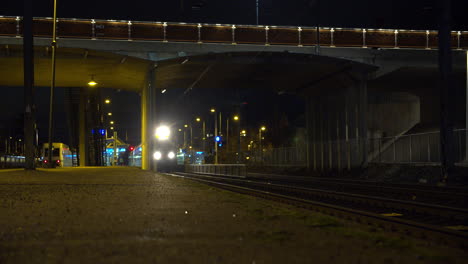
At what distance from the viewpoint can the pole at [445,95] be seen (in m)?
20.3

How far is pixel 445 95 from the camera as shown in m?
20.6

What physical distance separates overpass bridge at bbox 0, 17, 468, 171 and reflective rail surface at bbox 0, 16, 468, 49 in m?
0.06

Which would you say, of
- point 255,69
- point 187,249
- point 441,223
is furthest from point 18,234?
point 255,69

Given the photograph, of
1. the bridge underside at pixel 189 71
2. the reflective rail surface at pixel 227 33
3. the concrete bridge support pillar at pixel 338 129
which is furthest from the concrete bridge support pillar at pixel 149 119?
the concrete bridge support pillar at pixel 338 129

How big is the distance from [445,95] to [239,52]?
13.7m

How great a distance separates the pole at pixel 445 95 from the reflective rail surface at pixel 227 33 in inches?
437

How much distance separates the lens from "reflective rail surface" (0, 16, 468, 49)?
30.3 m

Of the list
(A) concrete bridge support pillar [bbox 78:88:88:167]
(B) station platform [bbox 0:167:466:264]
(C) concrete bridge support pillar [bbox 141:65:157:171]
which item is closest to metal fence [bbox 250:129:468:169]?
(C) concrete bridge support pillar [bbox 141:65:157:171]

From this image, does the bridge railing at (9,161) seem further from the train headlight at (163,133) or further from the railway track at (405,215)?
the railway track at (405,215)

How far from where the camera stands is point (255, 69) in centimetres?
3478

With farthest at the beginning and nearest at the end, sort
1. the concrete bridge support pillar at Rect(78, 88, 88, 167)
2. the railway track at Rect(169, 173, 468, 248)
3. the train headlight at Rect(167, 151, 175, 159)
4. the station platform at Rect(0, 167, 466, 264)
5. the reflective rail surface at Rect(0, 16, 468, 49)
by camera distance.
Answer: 1. the concrete bridge support pillar at Rect(78, 88, 88, 167)
2. the train headlight at Rect(167, 151, 175, 159)
3. the reflective rail surface at Rect(0, 16, 468, 49)
4. the railway track at Rect(169, 173, 468, 248)
5. the station platform at Rect(0, 167, 466, 264)

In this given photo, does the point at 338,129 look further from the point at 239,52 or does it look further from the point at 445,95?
the point at 445,95

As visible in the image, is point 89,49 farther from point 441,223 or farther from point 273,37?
point 441,223

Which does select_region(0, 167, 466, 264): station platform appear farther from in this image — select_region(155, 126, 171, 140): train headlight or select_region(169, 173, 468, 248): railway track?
select_region(155, 126, 171, 140): train headlight
